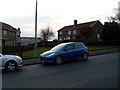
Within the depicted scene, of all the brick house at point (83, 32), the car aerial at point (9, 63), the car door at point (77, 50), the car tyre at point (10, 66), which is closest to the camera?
the car aerial at point (9, 63)

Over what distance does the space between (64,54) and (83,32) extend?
37.8 meters

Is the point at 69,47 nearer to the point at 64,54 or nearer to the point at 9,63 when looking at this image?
the point at 64,54

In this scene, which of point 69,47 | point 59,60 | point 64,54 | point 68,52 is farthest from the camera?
point 69,47

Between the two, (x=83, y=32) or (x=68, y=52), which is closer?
(x=68, y=52)

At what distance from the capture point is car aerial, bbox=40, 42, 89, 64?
14133 millimetres

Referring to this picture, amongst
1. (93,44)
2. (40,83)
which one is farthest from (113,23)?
(40,83)

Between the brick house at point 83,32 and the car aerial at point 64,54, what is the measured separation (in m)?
35.5

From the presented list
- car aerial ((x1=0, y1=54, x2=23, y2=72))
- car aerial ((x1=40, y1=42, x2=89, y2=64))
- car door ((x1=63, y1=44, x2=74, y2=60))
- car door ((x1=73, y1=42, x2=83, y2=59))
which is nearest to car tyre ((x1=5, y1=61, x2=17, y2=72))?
car aerial ((x1=0, y1=54, x2=23, y2=72))

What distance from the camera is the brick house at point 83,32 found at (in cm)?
5191

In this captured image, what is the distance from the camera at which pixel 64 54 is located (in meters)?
14.6

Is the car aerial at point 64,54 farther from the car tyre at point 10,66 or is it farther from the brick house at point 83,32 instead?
the brick house at point 83,32

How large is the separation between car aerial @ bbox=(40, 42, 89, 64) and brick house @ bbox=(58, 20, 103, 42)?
35.5 meters

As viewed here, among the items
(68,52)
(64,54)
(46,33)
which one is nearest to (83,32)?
(46,33)

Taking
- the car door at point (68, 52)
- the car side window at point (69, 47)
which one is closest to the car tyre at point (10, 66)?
the car door at point (68, 52)
